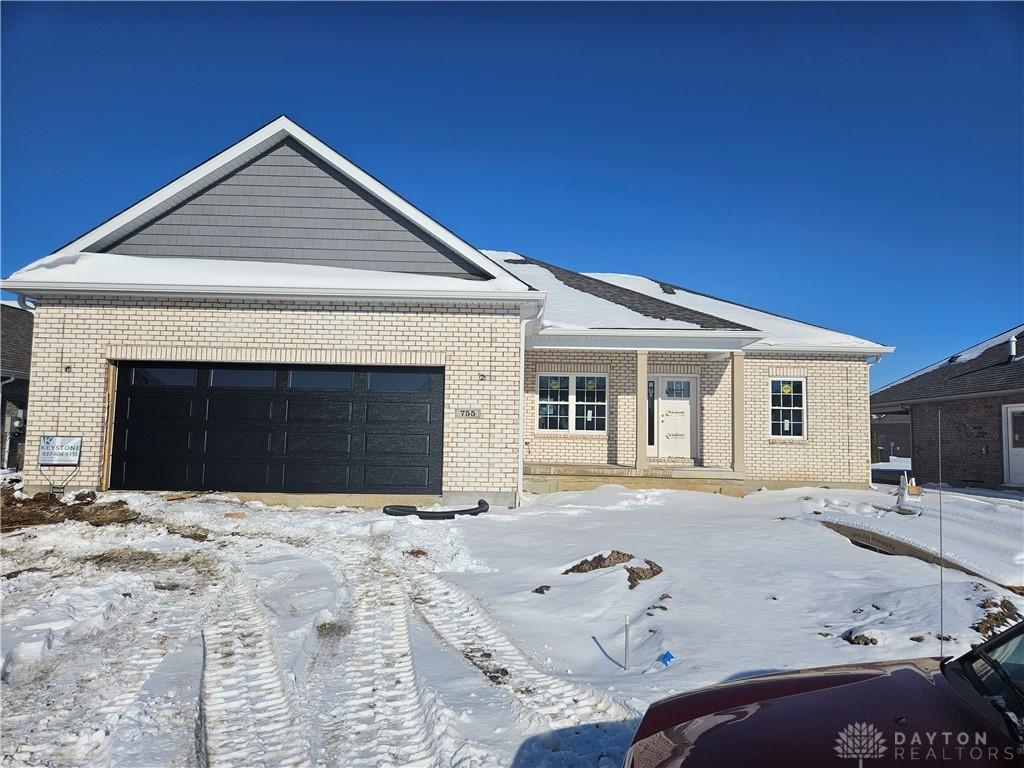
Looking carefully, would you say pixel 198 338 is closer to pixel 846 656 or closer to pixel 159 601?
pixel 159 601

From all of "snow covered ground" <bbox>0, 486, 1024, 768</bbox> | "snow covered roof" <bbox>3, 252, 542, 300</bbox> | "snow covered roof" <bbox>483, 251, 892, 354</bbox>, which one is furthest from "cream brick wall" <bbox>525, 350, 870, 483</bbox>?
"snow covered ground" <bbox>0, 486, 1024, 768</bbox>

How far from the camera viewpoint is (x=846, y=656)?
4320 millimetres

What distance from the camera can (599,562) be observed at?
22.9ft

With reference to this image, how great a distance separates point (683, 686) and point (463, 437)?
7445mm

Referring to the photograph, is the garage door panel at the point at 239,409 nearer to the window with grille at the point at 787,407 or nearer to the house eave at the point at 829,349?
the house eave at the point at 829,349

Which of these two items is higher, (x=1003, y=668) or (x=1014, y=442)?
(x=1014, y=442)

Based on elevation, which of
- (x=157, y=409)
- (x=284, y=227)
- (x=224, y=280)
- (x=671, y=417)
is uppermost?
(x=284, y=227)

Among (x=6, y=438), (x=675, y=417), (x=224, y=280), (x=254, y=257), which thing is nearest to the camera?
(x=224, y=280)

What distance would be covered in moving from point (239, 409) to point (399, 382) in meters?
2.85

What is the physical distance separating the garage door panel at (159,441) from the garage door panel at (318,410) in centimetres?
187

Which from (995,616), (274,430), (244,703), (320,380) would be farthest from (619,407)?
(244,703)

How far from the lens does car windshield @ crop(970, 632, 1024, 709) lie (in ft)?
7.25

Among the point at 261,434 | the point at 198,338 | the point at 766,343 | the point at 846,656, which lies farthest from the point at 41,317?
the point at 766,343

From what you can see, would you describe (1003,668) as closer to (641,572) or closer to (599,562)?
(641,572)
